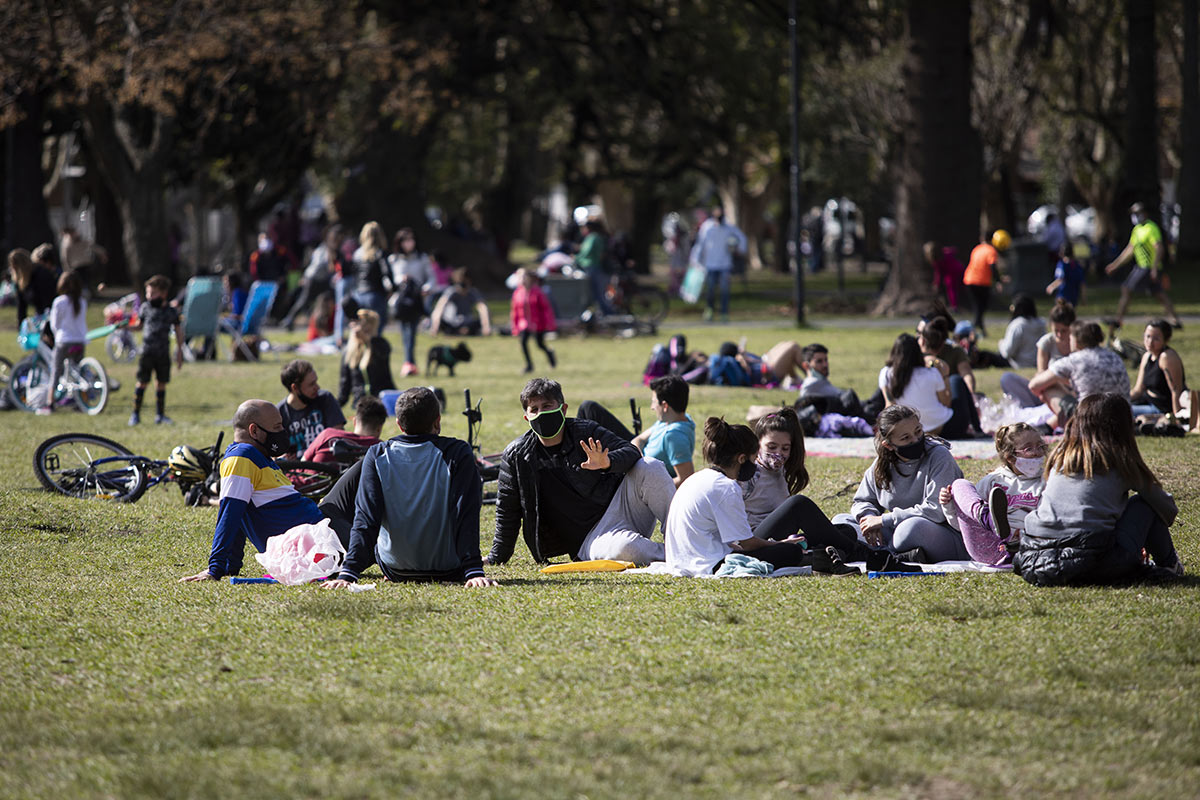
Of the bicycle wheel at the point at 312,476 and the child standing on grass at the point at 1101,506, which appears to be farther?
the bicycle wheel at the point at 312,476

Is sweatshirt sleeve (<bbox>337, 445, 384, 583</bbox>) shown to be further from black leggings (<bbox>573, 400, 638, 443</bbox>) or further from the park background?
black leggings (<bbox>573, 400, 638, 443</bbox>)

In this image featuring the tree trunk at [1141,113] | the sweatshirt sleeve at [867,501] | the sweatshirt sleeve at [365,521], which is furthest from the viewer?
the tree trunk at [1141,113]

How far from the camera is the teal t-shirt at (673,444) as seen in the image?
8.81 meters

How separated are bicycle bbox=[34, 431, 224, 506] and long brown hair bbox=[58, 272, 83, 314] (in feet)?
15.4

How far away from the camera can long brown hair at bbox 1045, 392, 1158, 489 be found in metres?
6.68

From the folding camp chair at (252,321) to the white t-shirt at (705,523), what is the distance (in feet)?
49.3

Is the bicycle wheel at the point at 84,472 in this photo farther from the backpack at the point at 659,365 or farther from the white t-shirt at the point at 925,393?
the backpack at the point at 659,365

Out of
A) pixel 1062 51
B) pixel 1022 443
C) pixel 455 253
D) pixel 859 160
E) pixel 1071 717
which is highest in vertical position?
pixel 1062 51

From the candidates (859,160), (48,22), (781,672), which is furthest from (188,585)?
(859,160)

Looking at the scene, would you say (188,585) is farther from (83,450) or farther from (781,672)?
(83,450)

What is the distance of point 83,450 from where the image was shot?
432 inches

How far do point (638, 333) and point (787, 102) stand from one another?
647 inches

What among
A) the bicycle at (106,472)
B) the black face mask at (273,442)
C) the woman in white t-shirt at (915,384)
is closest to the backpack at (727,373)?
the woman in white t-shirt at (915,384)

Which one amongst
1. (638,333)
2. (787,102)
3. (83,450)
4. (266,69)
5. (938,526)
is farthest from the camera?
(787,102)
